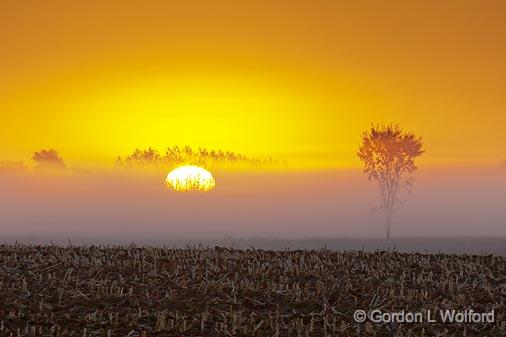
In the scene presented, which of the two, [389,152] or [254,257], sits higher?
[389,152]

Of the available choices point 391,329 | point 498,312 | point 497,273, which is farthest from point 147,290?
point 497,273

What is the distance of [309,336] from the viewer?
1603 centimetres

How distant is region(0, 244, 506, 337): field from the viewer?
656 inches

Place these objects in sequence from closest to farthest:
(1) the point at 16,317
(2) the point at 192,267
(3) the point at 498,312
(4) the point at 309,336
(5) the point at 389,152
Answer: (4) the point at 309,336, (1) the point at 16,317, (3) the point at 498,312, (2) the point at 192,267, (5) the point at 389,152

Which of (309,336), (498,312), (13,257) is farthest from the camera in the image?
(13,257)

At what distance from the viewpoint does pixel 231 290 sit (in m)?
19.2

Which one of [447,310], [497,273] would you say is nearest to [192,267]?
[447,310]

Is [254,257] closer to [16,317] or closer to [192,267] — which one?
[192,267]

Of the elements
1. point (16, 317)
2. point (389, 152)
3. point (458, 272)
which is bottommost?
point (16, 317)

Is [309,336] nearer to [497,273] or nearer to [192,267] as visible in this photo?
[192,267]

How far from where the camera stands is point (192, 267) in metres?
21.4

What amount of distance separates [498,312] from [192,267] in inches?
300

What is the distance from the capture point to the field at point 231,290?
54.7 ft

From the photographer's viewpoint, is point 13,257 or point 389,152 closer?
point 13,257
